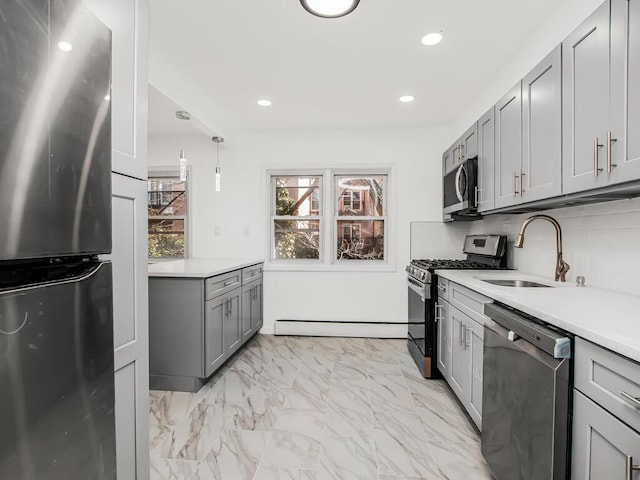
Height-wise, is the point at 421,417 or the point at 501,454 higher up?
the point at 501,454

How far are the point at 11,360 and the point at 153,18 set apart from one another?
2168 mm

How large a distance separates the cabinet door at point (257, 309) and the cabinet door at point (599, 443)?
10.1ft

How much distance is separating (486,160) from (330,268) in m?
2.14

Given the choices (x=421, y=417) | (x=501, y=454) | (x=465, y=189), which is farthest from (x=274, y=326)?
(x=501, y=454)

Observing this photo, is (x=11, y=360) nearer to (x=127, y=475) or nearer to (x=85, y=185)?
(x=85, y=185)

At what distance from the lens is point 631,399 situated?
879 mm

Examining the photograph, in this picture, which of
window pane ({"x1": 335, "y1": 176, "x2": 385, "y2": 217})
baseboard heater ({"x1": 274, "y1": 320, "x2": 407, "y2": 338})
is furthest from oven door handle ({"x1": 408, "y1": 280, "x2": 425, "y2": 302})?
window pane ({"x1": 335, "y1": 176, "x2": 385, "y2": 217})

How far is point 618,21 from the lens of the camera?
1.28m

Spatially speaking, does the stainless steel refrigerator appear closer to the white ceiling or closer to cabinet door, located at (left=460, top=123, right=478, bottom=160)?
the white ceiling

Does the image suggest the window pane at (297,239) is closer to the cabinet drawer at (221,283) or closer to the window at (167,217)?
the cabinet drawer at (221,283)

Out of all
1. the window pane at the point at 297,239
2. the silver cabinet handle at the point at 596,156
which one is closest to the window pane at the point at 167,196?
the window pane at the point at 297,239

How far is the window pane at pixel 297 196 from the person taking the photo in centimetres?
432

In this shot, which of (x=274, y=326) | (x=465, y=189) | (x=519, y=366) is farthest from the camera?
(x=274, y=326)

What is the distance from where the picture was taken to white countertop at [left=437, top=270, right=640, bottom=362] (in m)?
0.96
